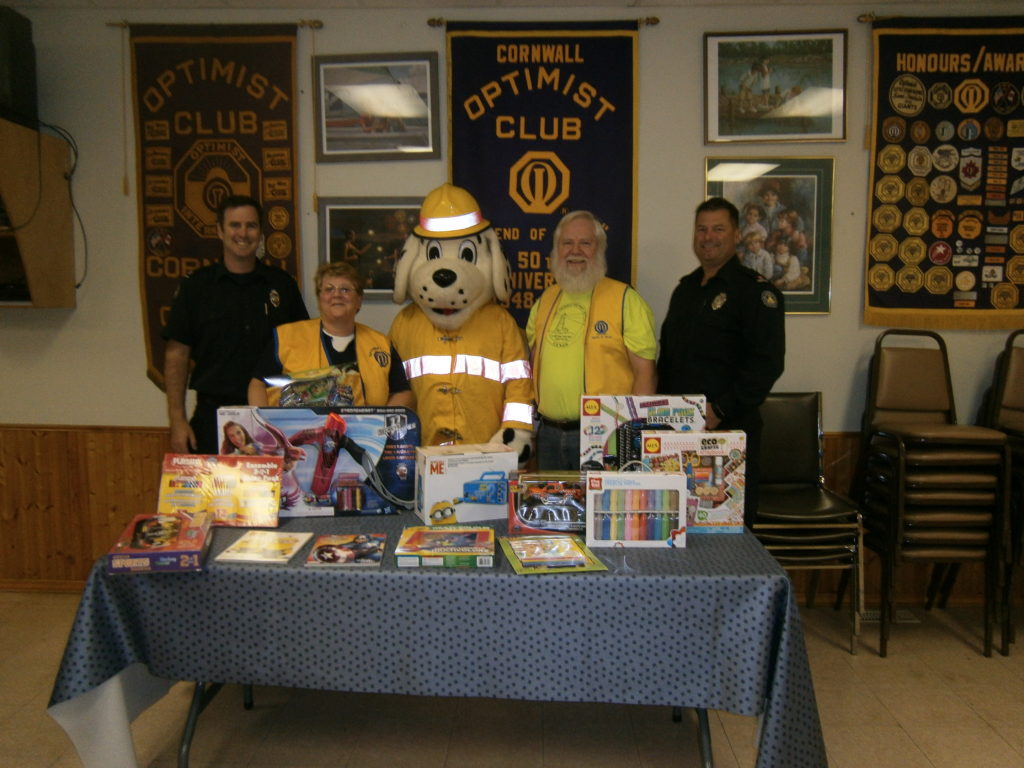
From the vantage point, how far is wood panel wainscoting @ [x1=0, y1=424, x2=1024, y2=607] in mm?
3504

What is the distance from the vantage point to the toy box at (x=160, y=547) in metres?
1.65

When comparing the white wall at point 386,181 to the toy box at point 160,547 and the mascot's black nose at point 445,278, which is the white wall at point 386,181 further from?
the toy box at point 160,547

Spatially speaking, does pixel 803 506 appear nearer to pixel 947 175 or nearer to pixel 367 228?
pixel 947 175

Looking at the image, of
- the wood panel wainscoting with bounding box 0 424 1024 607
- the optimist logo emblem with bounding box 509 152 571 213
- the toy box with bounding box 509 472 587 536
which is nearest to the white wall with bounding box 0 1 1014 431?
the wood panel wainscoting with bounding box 0 424 1024 607

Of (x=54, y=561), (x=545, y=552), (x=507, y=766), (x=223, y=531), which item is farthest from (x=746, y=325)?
(x=54, y=561)

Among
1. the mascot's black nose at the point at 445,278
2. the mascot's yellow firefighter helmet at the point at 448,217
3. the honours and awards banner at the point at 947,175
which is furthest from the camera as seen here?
the honours and awards banner at the point at 947,175

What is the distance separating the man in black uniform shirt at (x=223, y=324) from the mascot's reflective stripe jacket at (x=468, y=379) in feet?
2.19

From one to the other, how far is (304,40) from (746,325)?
2.38 meters

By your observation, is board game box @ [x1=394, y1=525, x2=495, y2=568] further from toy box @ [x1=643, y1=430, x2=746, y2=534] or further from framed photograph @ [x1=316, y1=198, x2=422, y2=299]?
framed photograph @ [x1=316, y1=198, x2=422, y2=299]

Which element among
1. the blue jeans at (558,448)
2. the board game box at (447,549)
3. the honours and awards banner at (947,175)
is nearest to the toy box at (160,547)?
the board game box at (447,549)

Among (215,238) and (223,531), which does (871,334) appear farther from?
(215,238)

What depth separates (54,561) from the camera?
353 cm

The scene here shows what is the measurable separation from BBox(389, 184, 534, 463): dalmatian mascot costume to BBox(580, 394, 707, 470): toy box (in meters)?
0.50

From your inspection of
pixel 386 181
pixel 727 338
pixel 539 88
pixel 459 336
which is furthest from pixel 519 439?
pixel 539 88
